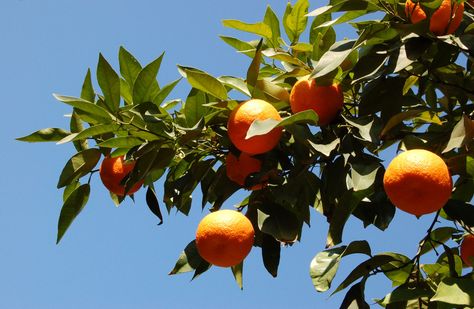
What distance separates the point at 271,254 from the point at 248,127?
1.33 ft

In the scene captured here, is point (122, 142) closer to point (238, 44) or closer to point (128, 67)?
point (128, 67)

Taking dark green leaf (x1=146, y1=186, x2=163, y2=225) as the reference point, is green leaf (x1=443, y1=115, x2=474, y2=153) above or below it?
above

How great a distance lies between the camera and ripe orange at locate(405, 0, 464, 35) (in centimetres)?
182

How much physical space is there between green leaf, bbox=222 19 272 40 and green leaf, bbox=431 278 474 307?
91 cm

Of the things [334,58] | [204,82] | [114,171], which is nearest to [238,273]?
[114,171]

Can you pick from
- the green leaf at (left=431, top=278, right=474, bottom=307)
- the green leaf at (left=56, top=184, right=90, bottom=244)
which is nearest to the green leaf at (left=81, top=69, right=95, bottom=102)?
the green leaf at (left=56, top=184, right=90, bottom=244)

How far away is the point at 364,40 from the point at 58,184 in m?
0.91

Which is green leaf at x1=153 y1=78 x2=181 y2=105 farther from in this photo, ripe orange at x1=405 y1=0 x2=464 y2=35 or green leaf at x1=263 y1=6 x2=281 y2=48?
ripe orange at x1=405 y1=0 x2=464 y2=35

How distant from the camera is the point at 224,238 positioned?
178cm

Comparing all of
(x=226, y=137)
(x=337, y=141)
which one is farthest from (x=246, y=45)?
(x=337, y=141)

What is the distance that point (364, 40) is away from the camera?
5.90 ft

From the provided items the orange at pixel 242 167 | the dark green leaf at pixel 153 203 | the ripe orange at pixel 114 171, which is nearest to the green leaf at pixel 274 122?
the orange at pixel 242 167

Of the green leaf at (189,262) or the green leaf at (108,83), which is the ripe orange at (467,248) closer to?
the green leaf at (189,262)

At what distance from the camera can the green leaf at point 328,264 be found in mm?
1866
